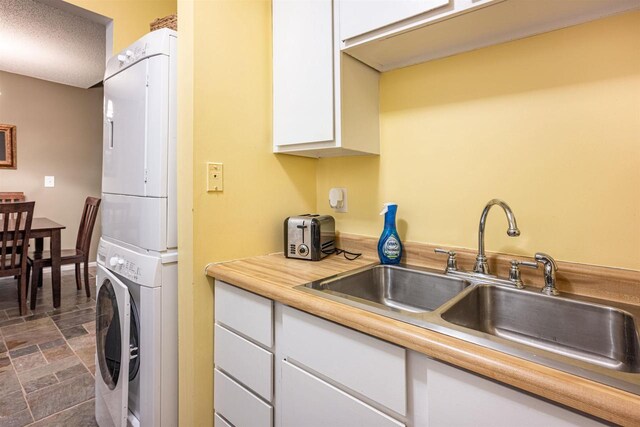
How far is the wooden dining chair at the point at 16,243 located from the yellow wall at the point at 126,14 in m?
1.65

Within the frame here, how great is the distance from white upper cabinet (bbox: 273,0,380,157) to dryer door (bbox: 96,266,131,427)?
94 centimetres

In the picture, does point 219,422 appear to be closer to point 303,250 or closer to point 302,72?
point 303,250

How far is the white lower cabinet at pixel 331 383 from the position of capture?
627mm

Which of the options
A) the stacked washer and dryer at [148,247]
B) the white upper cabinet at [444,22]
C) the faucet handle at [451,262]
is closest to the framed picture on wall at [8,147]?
the stacked washer and dryer at [148,247]

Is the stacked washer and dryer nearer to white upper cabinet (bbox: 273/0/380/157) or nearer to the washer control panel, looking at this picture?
the washer control panel

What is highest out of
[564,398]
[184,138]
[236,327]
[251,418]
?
[184,138]

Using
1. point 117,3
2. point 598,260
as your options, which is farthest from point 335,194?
point 117,3

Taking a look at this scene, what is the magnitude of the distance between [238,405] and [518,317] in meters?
1.01

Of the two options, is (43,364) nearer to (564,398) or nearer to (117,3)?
(117,3)

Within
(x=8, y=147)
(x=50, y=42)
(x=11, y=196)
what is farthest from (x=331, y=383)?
(x=8, y=147)

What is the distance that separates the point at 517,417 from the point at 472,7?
1048mm

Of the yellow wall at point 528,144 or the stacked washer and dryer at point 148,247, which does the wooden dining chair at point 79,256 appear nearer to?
the stacked washer and dryer at point 148,247

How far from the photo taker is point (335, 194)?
5.24 feet

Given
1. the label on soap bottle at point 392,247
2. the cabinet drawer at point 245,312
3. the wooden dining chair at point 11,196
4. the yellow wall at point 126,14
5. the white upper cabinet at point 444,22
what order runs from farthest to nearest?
the wooden dining chair at point 11,196 → the yellow wall at point 126,14 → the label on soap bottle at point 392,247 → the cabinet drawer at point 245,312 → the white upper cabinet at point 444,22
